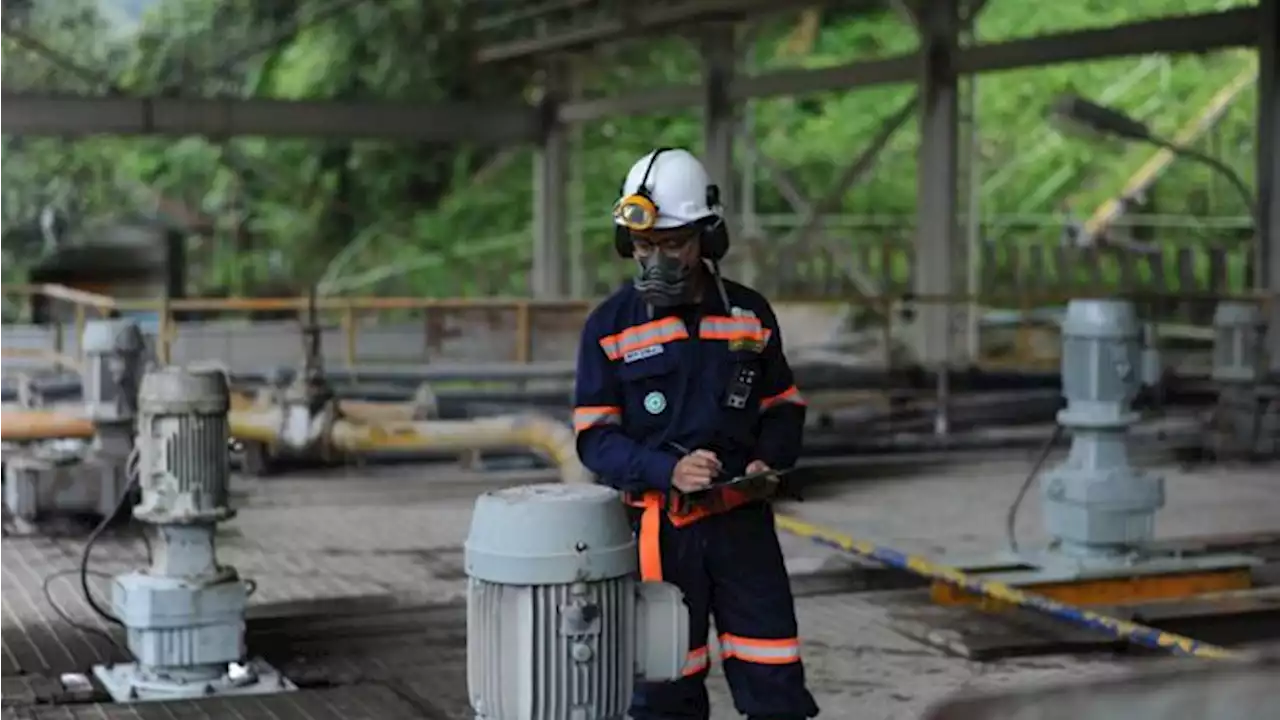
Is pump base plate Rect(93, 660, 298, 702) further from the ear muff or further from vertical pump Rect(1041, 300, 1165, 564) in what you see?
vertical pump Rect(1041, 300, 1165, 564)

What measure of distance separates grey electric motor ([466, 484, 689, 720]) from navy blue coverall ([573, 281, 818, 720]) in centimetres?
71

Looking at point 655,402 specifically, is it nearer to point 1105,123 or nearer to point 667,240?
point 667,240

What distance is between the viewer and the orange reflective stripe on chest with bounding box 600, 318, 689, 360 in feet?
13.2

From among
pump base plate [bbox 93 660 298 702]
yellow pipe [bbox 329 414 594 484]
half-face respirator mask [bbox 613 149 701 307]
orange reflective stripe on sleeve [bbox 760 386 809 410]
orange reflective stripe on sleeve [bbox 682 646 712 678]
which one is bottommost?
pump base plate [bbox 93 660 298 702]

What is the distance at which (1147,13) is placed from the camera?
2789cm

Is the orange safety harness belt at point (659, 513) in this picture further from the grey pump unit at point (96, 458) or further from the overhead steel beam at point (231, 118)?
the overhead steel beam at point (231, 118)

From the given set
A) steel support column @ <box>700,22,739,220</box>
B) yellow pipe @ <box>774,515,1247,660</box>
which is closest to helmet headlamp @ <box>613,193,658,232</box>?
yellow pipe @ <box>774,515,1247,660</box>

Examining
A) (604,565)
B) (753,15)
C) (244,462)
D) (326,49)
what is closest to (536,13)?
(753,15)

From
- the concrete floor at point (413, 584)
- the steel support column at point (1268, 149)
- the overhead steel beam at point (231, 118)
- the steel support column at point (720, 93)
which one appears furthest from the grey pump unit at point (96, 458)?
the steel support column at point (720, 93)

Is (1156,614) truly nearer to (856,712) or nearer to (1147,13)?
(856,712)

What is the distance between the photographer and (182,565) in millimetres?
5559

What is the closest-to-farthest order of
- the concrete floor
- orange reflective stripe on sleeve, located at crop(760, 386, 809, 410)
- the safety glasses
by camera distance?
the safety glasses, orange reflective stripe on sleeve, located at crop(760, 386, 809, 410), the concrete floor

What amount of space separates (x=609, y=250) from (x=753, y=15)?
839cm

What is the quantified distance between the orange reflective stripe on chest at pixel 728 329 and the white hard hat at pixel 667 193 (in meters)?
0.24
